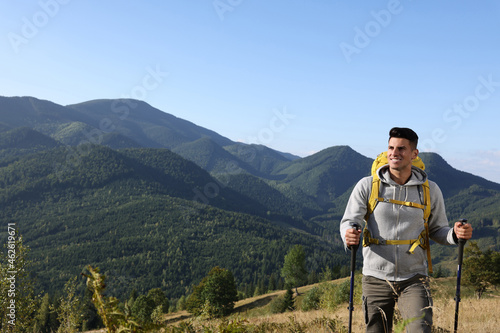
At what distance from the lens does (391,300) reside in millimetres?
4309

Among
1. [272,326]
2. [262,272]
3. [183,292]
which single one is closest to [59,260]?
[183,292]

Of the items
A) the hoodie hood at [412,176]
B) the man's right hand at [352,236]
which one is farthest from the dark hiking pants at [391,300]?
the hoodie hood at [412,176]

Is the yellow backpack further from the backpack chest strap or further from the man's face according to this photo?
the man's face

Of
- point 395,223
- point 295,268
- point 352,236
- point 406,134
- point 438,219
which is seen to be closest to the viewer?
point 352,236

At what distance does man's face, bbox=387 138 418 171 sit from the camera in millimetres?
4344

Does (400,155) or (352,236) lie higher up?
(400,155)

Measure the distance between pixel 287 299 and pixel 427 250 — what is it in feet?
187

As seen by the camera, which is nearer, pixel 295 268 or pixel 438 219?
pixel 438 219

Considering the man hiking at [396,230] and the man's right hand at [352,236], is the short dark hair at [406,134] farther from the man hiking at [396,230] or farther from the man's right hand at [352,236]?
the man's right hand at [352,236]

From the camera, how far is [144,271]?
192875 mm

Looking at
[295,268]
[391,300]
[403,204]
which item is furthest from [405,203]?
[295,268]

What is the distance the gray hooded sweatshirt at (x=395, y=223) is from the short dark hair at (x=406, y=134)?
38 centimetres

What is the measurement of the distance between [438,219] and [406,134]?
1.33 meters

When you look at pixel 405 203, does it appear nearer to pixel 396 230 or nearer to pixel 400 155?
pixel 396 230
